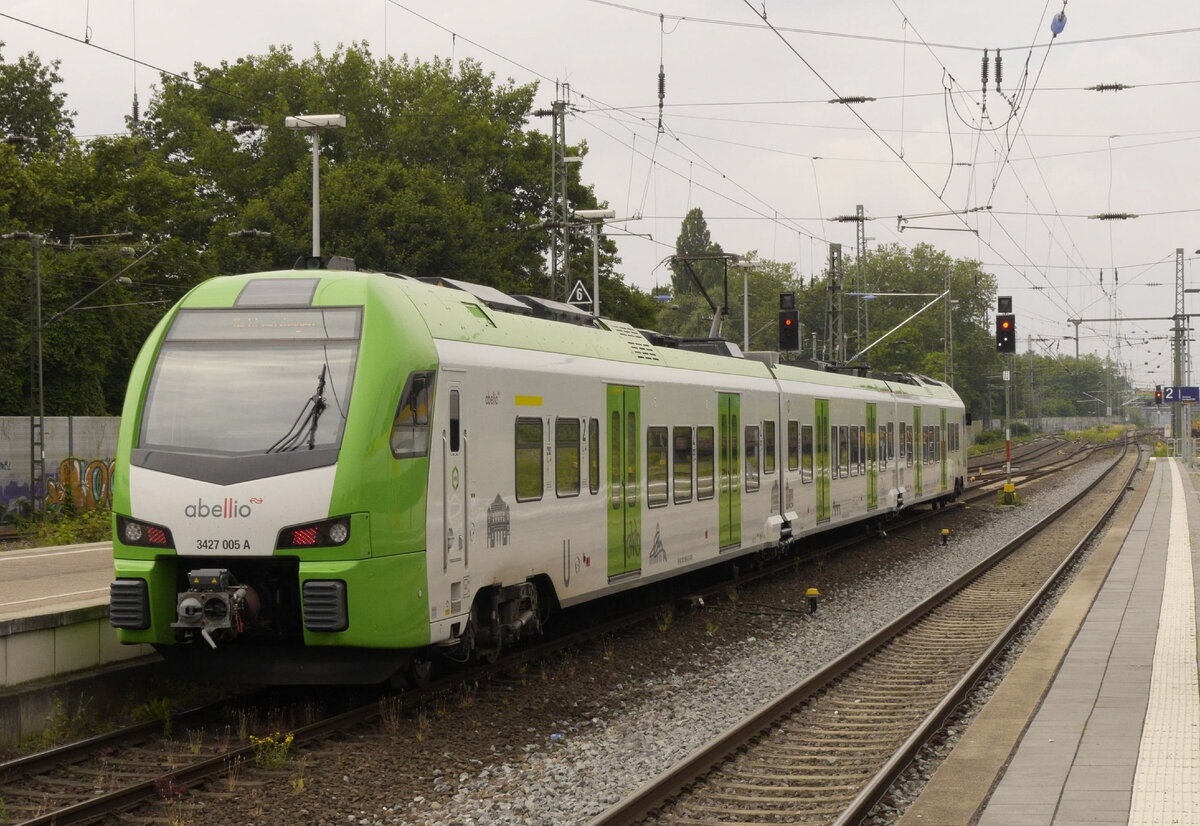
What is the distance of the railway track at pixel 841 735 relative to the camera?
835cm

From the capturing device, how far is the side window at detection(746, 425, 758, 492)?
1933cm

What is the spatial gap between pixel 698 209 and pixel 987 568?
88434mm

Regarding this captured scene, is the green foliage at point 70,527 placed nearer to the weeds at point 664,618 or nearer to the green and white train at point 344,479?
the weeds at point 664,618

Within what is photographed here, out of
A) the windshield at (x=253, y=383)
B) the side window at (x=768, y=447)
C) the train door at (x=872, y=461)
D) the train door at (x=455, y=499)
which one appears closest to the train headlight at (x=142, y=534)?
the windshield at (x=253, y=383)

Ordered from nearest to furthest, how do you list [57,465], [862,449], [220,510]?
[220,510]
[862,449]
[57,465]

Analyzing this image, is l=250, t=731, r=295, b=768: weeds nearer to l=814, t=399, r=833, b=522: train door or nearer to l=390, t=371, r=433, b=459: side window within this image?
l=390, t=371, r=433, b=459: side window

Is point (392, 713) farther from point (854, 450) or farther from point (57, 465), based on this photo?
point (57, 465)

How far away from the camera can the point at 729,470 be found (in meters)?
18.5

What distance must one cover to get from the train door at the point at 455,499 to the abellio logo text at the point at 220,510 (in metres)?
1.46

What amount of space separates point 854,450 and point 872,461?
1552 mm

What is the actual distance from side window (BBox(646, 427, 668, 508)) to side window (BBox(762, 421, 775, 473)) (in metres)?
4.54

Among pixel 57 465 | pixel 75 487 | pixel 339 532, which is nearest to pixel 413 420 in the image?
pixel 339 532

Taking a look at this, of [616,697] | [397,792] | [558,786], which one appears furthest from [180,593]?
[616,697]

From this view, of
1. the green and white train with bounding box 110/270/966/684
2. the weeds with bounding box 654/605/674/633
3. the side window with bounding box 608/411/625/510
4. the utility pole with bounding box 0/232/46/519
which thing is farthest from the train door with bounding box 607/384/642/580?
the utility pole with bounding box 0/232/46/519
